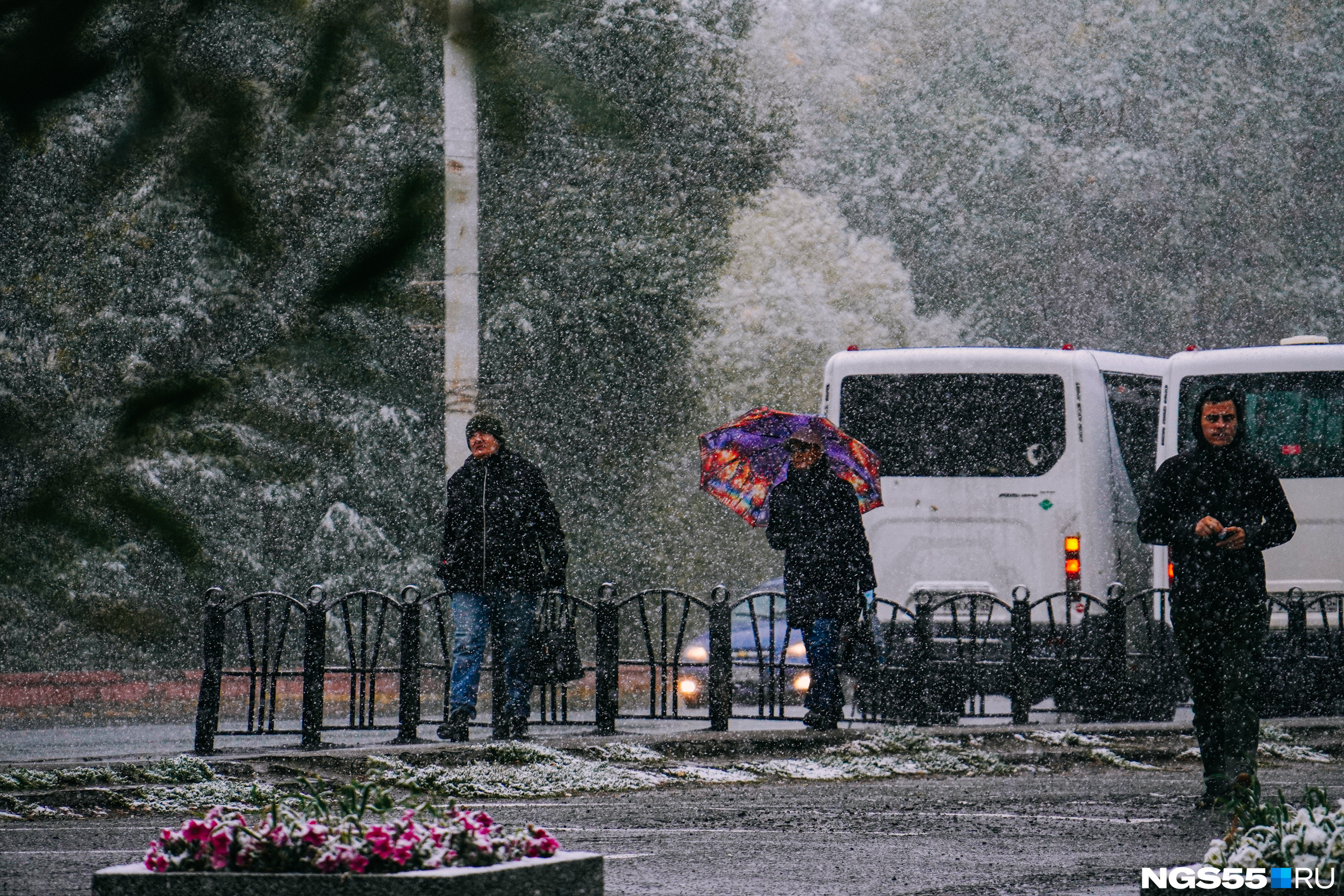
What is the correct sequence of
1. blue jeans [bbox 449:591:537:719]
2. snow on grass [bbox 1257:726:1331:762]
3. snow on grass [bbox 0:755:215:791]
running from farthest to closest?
snow on grass [bbox 1257:726:1331:762] < blue jeans [bbox 449:591:537:719] < snow on grass [bbox 0:755:215:791]

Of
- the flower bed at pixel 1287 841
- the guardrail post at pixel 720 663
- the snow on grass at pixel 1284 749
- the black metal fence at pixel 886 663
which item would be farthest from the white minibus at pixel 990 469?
the flower bed at pixel 1287 841

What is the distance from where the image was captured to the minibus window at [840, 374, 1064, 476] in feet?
51.9

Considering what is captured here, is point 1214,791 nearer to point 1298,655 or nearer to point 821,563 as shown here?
point 821,563

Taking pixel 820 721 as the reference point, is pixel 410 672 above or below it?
above

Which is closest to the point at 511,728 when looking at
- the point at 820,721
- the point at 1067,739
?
the point at 820,721

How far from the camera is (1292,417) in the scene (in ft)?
53.6

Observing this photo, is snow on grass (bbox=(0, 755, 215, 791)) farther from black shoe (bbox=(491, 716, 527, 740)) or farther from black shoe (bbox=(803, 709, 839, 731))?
black shoe (bbox=(803, 709, 839, 731))

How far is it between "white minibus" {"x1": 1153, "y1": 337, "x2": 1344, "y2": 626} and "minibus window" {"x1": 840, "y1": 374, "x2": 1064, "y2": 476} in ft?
4.23

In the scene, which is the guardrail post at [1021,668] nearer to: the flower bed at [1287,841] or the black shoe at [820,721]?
the black shoe at [820,721]

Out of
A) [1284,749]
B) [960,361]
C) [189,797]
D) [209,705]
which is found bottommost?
[189,797]

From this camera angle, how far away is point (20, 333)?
6.29 ft

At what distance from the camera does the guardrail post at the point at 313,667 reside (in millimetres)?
11211

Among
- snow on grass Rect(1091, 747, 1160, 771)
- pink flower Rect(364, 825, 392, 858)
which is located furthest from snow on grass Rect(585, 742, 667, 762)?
pink flower Rect(364, 825, 392, 858)

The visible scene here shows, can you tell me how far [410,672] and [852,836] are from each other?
446cm
